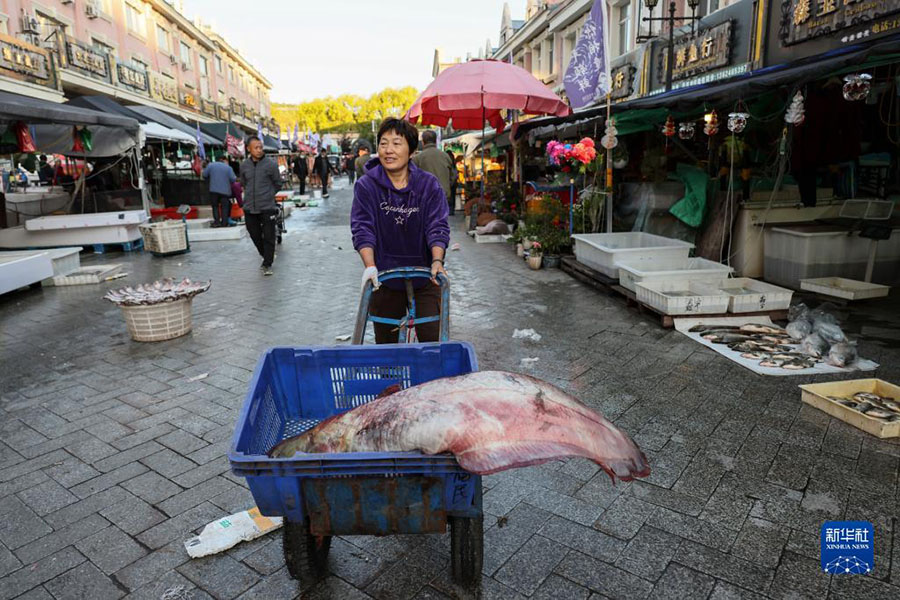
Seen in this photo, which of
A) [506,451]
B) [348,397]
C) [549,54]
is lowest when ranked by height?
[348,397]

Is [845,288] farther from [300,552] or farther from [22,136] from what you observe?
[22,136]

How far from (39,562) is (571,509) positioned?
2.55 metres

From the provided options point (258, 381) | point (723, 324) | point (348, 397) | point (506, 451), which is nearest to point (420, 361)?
point (348, 397)

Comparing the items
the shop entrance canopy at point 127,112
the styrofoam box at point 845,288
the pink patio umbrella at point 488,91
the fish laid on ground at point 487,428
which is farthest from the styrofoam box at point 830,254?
the shop entrance canopy at point 127,112

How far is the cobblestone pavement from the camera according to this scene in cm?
241

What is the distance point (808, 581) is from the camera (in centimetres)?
234

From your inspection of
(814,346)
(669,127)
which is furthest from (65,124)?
(814,346)

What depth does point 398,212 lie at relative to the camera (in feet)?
12.1

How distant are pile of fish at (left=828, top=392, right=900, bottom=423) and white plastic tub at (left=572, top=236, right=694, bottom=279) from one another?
3.62m

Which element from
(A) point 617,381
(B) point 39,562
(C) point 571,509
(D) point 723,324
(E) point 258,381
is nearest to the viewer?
(E) point 258,381

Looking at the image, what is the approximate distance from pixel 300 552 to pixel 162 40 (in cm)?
3397

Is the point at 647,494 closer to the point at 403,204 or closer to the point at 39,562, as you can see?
the point at 403,204

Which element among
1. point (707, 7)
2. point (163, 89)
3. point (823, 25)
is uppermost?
point (163, 89)

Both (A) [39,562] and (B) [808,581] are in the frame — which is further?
(A) [39,562]
